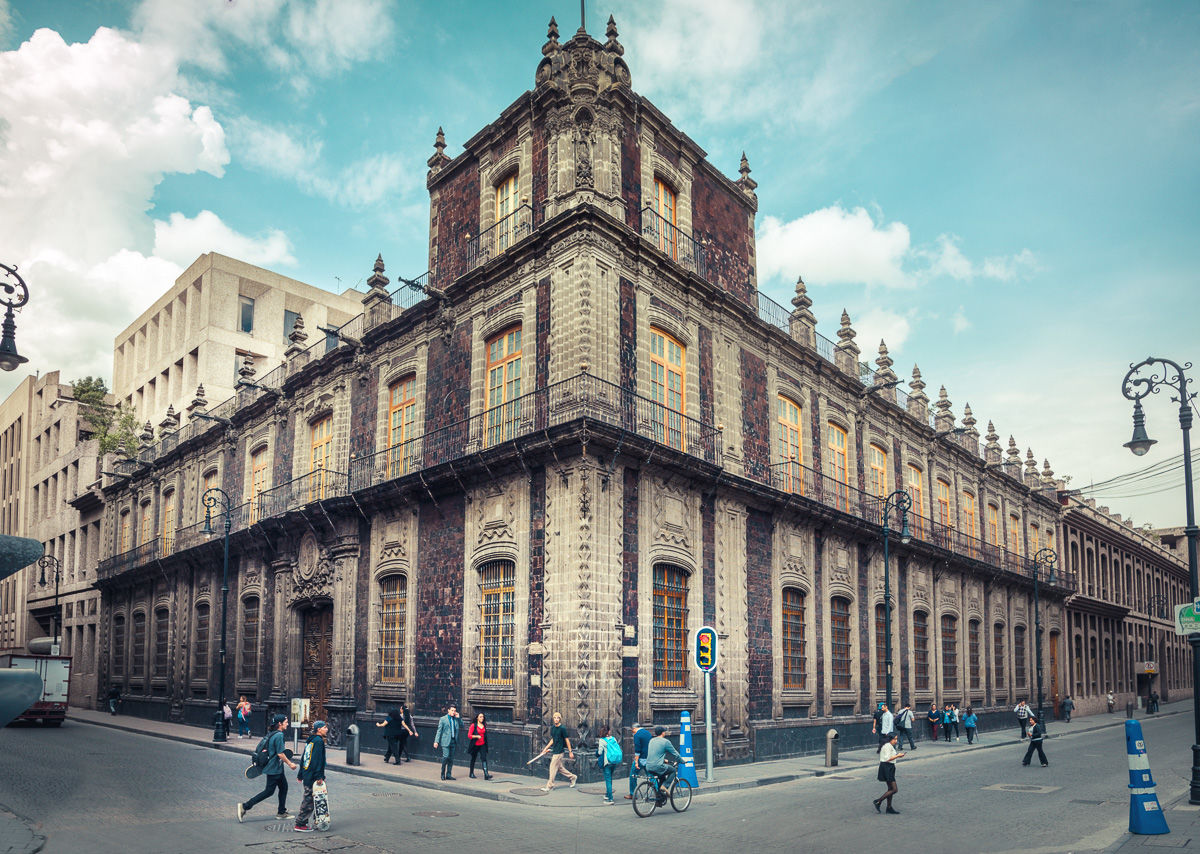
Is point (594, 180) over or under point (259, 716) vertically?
over

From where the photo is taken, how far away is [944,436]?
3775cm

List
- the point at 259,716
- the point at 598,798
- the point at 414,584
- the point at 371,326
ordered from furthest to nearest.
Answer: the point at 259,716 → the point at 371,326 → the point at 414,584 → the point at 598,798

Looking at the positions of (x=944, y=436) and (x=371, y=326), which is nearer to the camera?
(x=371, y=326)

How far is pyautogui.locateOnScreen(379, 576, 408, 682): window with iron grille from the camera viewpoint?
23766 mm

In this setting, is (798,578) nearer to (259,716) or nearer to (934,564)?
(934,564)

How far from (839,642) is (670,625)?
9.28 m

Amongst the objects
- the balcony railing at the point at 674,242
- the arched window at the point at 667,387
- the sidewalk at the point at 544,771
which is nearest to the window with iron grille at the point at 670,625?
the sidewalk at the point at 544,771

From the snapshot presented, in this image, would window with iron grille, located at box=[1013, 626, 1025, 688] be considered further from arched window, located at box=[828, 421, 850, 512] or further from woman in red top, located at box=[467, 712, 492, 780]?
woman in red top, located at box=[467, 712, 492, 780]

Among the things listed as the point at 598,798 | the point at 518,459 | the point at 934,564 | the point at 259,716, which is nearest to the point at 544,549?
the point at 518,459

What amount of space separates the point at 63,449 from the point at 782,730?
158 ft

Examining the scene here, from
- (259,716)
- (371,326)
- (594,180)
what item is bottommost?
(259,716)

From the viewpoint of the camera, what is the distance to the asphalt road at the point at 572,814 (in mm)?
11617

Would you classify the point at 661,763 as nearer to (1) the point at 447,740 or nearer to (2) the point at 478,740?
(2) the point at 478,740

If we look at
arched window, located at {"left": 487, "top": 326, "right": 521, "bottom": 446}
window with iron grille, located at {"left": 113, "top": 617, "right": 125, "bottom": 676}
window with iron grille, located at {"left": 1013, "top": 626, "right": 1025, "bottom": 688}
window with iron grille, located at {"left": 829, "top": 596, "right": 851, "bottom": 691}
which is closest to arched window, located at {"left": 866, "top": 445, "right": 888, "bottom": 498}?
window with iron grille, located at {"left": 829, "top": 596, "right": 851, "bottom": 691}
